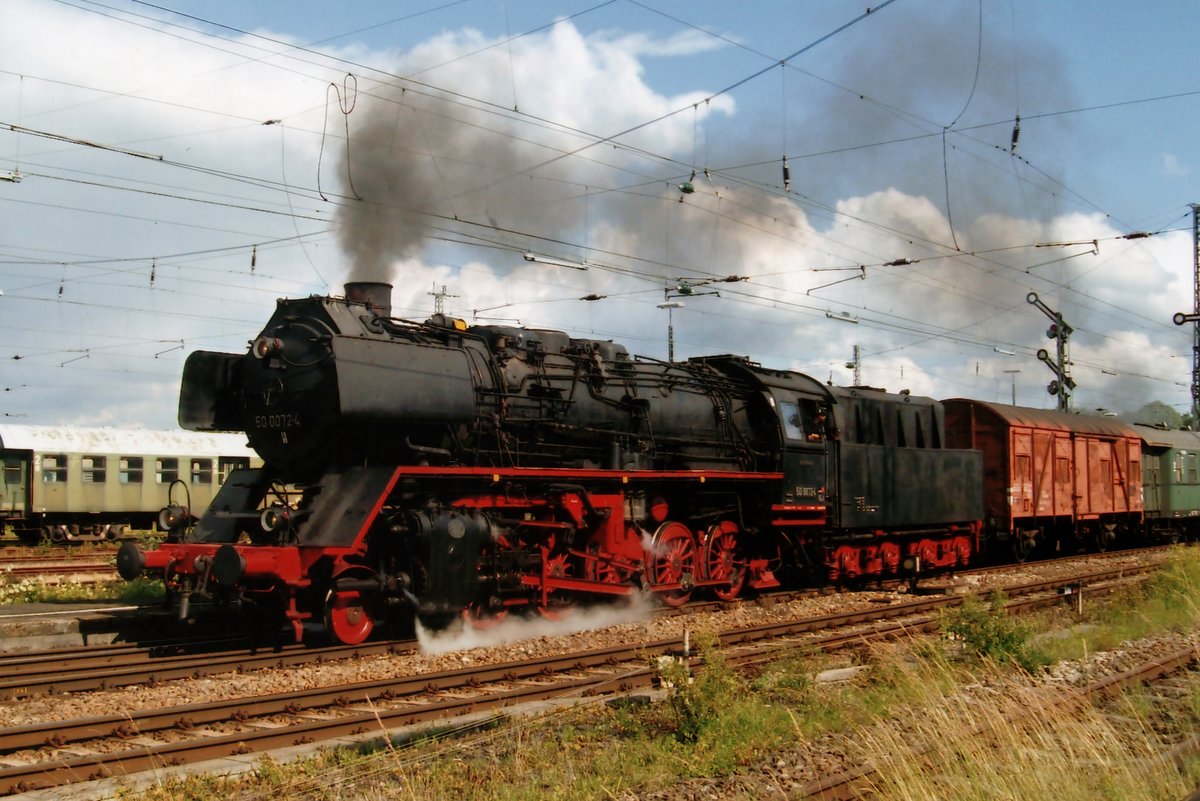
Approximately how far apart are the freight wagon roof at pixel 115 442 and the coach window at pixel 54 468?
16cm

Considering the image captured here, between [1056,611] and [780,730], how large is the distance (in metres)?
8.68

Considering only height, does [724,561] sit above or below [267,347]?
below

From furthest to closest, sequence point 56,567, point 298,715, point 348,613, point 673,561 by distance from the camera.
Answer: point 56,567
point 673,561
point 348,613
point 298,715

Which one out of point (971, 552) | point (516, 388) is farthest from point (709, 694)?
point (971, 552)

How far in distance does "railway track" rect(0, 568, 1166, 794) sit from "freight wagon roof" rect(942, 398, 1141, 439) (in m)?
13.2

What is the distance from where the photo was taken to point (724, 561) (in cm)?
1572

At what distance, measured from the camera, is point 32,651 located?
450 inches

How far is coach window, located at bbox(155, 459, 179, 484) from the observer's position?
95.0ft

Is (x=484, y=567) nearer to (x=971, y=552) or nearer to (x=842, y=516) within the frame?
(x=842, y=516)

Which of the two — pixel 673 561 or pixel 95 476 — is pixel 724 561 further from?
pixel 95 476

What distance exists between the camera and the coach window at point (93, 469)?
90.8 ft

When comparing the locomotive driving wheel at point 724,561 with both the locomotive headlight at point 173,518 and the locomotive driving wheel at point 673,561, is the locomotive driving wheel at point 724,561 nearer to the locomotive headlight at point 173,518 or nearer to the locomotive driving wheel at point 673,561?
the locomotive driving wheel at point 673,561

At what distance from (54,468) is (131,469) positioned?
1.99 metres

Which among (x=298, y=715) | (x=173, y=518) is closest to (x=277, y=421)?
(x=173, y=518)
